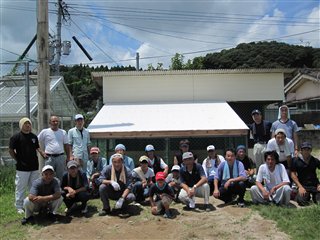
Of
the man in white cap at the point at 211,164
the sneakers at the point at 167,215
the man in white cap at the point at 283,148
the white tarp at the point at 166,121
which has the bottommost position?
the sneakers at the point at 167,215

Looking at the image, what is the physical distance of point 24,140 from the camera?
7594 millimetres

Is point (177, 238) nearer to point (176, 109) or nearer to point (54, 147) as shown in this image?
point (54, 147)

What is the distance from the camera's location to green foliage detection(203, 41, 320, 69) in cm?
4484

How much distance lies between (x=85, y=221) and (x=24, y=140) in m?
1.85

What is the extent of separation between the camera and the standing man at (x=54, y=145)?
8039mm

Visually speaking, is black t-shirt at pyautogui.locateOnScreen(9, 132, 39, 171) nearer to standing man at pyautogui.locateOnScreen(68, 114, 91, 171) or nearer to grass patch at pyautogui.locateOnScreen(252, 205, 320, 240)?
standing man at pyautogui.locateOnScreen(68, 114, 91, 171)

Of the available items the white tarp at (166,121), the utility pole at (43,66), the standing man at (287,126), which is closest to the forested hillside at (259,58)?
the white tarp at (166,121)

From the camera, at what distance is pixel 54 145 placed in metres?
8.04

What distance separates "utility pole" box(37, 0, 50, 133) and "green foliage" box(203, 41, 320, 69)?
119 ft

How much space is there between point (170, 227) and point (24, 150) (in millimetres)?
2987

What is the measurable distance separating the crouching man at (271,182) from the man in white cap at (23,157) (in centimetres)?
411

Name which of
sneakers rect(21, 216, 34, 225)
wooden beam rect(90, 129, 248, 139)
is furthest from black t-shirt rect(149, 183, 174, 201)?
wooden beam rect(90, 129, 248, 139)

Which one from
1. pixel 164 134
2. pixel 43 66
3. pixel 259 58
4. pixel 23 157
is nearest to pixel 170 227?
pixel 23 157

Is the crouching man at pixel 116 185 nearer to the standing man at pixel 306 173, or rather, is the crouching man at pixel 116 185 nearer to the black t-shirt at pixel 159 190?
the black t-shirt at pixel 159 190
